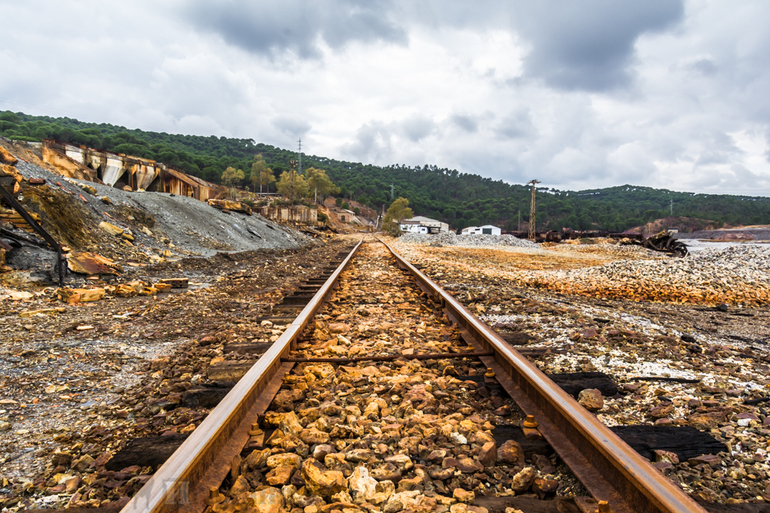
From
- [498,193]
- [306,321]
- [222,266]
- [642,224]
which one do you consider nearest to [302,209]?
[222,266]

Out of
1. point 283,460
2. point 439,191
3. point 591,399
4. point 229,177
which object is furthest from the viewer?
point 439,191

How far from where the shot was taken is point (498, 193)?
134 metres

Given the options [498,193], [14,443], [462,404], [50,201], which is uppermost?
[498,193]

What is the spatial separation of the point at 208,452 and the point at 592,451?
1462 mm

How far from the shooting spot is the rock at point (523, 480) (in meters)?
1.48

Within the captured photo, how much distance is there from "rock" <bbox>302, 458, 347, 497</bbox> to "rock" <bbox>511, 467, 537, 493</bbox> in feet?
2.08

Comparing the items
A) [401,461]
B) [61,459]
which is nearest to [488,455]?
[401,461]

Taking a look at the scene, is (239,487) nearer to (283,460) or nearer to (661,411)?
(283,460)

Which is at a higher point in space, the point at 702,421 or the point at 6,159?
the point at 6,159

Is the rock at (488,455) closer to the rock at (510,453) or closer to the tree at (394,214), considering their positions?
the rock at (510,453)

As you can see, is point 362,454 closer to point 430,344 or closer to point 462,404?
point 462,404

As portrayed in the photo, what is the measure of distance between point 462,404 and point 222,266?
28.4ft

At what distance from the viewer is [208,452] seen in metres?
1.49

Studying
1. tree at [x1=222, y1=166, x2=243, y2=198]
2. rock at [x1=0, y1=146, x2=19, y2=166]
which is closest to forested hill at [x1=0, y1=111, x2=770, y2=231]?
tree at [x1=222, y1=166, x2=243, y2=198]
